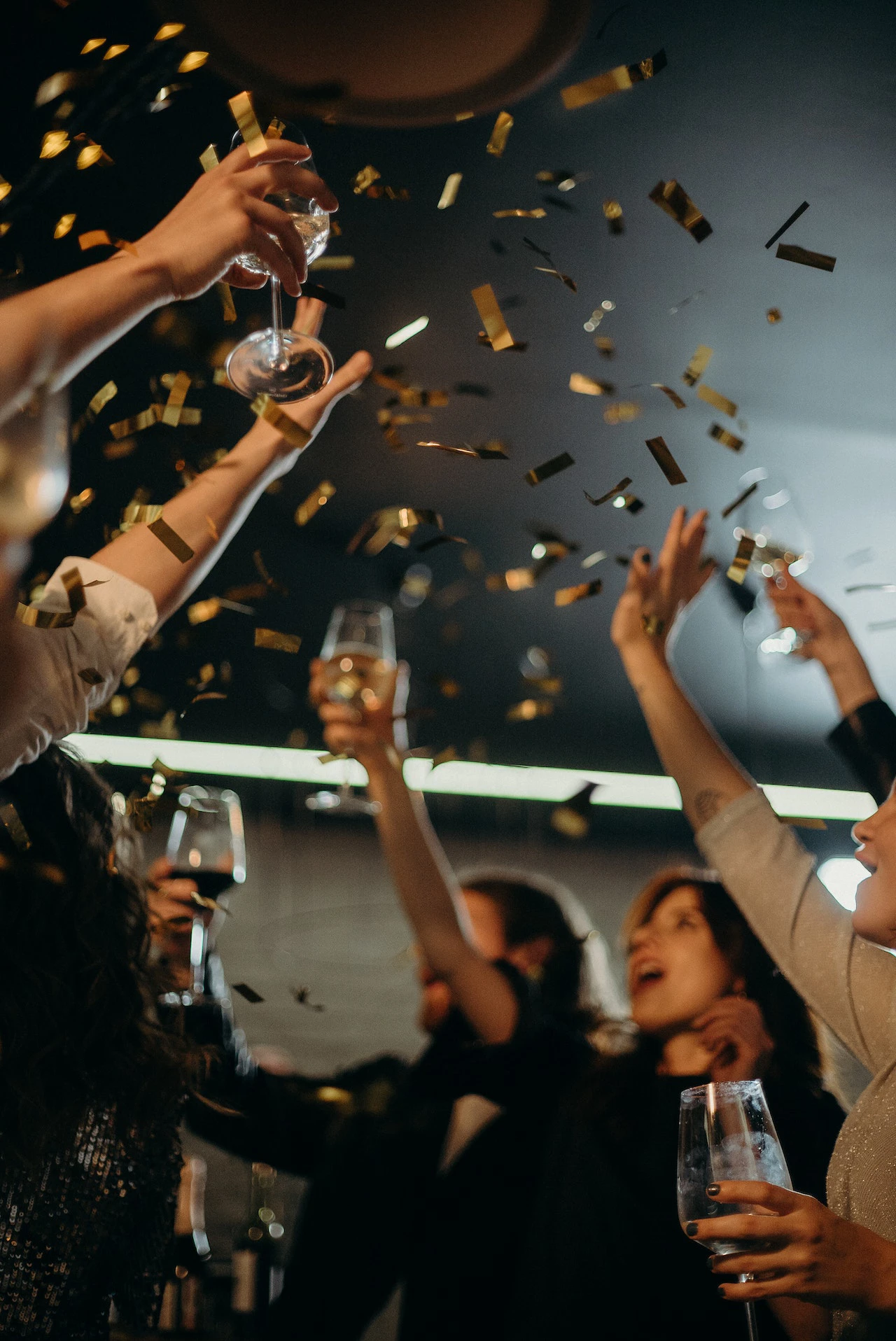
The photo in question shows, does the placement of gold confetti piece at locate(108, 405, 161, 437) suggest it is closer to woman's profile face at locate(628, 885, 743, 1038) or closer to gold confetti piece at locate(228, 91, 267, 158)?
gold confetti piece at locate(228, 91, 267, 158)

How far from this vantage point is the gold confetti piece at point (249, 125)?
0.99 meters

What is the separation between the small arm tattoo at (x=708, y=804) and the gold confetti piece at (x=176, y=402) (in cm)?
92

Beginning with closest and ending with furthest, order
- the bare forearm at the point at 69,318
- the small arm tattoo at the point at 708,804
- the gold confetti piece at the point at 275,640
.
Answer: the bare forearm at the point at 69,318, the gold confetti piece at the point at 275,640, the small arm tattoo at the point at 708,804

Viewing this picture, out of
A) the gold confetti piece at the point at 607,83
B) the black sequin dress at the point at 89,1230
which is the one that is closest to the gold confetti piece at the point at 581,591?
the gold confetti piece at the point at 607,83

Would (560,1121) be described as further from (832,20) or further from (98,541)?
(98,541)

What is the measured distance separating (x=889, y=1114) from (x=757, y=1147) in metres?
0.19

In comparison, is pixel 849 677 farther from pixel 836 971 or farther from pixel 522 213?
pixel 522 213

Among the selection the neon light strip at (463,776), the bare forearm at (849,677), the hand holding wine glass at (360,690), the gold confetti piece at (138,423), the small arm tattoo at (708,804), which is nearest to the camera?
the gold confetti piece at (138,423)

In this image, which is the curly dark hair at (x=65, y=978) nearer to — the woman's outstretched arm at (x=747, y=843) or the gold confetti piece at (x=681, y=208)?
the woman's outstretched arm at (x=747, y=843)

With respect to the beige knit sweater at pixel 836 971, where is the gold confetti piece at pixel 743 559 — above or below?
above

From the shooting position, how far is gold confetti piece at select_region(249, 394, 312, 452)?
3.50ft

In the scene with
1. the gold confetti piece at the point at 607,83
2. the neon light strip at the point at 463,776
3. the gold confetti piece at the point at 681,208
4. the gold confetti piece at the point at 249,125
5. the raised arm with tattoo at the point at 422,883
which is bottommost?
the neon light strip at the point at 463,776

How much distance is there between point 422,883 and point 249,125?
1.34m

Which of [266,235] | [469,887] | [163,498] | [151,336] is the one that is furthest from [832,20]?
[163,498]
